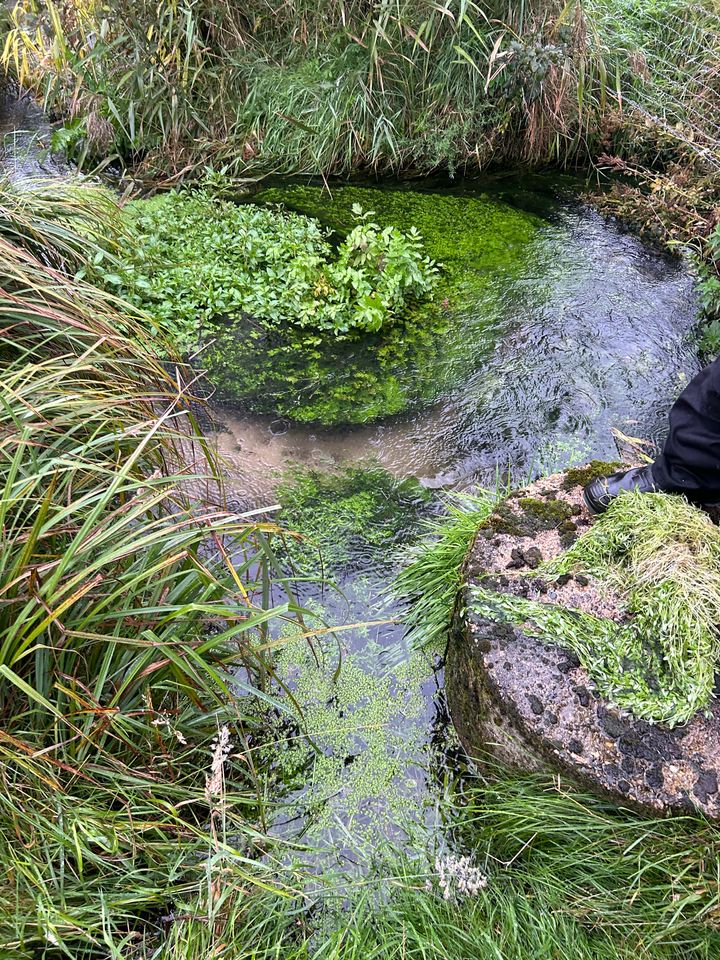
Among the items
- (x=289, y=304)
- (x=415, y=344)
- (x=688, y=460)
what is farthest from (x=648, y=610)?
(x=289, y=304)

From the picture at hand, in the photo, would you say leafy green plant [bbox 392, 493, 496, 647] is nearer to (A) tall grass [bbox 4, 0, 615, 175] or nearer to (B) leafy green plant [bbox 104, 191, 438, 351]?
(B) leafy green plant [bbox 104, 191, 438, 351]

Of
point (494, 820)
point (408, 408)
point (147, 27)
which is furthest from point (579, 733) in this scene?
point (147, 27)

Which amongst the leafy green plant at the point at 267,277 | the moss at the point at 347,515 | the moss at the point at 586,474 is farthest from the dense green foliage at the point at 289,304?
the moss at the point at 586,474

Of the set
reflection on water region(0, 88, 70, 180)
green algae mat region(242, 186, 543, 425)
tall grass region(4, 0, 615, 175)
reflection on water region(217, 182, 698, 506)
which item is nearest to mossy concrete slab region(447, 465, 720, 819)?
reflection on water region(217, 182, 698, 506)

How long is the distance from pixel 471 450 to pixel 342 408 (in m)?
0.74

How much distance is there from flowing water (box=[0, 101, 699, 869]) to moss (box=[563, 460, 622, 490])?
0.71m

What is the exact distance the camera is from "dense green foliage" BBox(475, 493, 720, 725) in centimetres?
211

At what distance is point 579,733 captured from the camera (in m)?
2.11

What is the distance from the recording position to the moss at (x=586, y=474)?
2.74 m

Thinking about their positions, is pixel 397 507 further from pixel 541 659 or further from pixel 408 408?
pixel 541 659

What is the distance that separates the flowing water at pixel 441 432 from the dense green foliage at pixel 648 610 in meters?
A: 0.61

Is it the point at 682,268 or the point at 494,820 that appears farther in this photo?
the point at 682,268

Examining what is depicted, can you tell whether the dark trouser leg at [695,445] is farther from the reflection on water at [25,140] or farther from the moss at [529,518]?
the reflection on water at [25,140]

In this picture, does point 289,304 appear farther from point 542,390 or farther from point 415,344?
point 542,390
